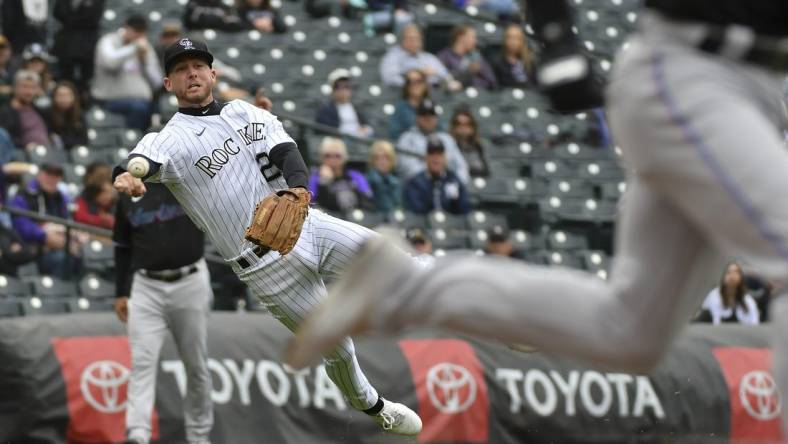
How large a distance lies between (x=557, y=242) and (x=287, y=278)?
6.95 metres

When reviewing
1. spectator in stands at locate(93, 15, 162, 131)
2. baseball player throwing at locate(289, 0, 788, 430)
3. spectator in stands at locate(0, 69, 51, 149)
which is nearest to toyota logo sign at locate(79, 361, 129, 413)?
spectator in stands at locate(0, 69, 51, 149)

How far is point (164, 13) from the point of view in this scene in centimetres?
1599

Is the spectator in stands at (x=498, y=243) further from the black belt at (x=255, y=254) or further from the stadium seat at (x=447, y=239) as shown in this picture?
the black belt at (x=255, y=254)

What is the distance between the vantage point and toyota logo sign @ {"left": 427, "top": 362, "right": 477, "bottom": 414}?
10680mm

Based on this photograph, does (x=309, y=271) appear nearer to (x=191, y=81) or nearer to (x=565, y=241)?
(x=191, y=81)

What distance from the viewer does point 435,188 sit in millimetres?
13812

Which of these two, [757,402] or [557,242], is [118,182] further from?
[557,242]

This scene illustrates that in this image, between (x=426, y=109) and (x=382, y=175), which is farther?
(x=426, y=109)

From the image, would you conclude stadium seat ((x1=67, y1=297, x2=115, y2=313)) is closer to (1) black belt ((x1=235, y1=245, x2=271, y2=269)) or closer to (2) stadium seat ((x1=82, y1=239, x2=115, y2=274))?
(2) stadium seat ((x1=82, y1=239, x2=115, y2=274))

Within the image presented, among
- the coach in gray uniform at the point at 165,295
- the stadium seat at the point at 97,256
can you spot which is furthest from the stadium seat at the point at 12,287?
the coach in gray uniform at the point at 165,295

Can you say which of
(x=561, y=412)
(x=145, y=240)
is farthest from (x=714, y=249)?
(x=561, y=412)

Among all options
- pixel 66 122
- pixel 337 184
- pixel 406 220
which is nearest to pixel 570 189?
pixel 406 220

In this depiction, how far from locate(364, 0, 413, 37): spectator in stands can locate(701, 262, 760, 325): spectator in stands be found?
212 inches

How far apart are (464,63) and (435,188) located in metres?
2.86
